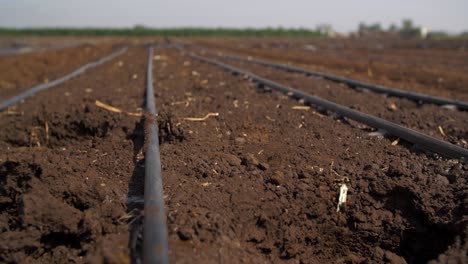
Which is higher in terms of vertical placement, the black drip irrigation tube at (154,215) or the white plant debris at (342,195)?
the black drip irrigation tube at (154,215)

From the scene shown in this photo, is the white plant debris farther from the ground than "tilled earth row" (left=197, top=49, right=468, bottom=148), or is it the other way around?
"tilled earth row" (left=197, top=49, right=468, bottom=148)

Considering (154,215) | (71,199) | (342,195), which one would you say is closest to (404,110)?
(342,195)

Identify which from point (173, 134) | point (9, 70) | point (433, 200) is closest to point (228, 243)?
point (433, 200)

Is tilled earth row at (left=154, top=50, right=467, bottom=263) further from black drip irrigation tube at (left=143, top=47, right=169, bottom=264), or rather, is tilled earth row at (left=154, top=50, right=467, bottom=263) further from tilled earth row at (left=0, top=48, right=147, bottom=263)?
tilled earth row at (left=0, top=48, right=147, bottom=263)

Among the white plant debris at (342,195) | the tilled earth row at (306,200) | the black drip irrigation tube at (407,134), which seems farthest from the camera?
the black drip irrigation tube at (407,134)

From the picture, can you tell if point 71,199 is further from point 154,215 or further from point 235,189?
point 235,189

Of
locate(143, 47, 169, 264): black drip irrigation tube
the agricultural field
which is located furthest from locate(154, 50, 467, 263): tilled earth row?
locate(143, 47, 169, 264): black drip irrigation tube

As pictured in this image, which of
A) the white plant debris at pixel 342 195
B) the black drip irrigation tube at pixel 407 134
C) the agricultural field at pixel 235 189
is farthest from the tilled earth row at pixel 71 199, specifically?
the black drip irrigation tube at pixel 407 134

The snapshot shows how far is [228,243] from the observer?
2.54 m

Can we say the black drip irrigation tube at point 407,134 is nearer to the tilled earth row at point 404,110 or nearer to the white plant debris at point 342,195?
the tilled earth row at point 404,110

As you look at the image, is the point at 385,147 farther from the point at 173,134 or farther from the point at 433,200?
the point at 173,134

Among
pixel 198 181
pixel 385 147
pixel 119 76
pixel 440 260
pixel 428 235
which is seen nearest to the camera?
pixel 440 260

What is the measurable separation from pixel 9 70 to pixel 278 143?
44.5ft

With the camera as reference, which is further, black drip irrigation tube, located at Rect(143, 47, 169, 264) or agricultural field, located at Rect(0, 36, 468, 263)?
agricultural field, located at Rect(0, 36, 468, 263)
